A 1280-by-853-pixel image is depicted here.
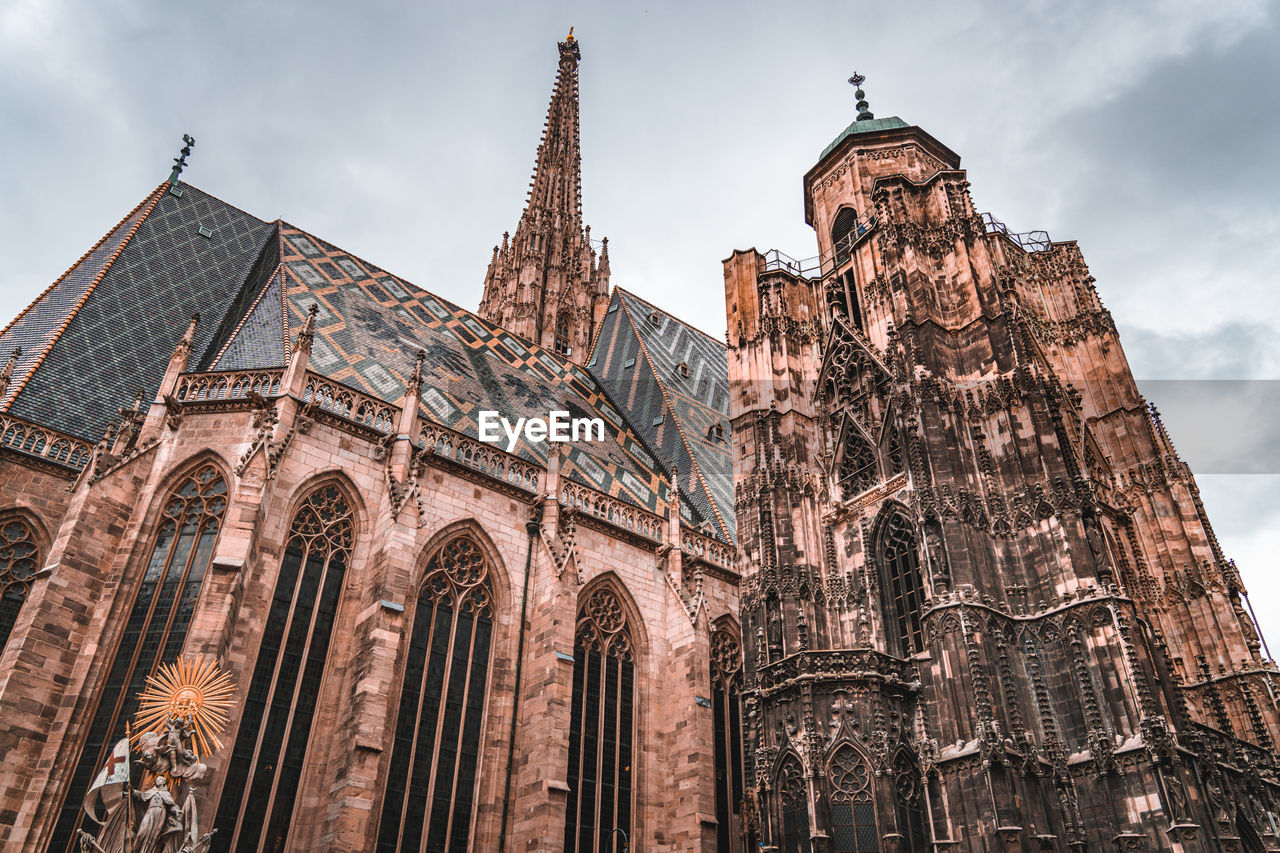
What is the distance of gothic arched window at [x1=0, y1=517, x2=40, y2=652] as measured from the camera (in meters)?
11.7

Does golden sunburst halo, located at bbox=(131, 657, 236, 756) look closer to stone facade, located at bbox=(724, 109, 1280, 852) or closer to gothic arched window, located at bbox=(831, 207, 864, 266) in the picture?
stone facade, located at bbox=(724, 109, 1280, 852)

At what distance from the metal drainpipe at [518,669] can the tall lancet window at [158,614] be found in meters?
4.72

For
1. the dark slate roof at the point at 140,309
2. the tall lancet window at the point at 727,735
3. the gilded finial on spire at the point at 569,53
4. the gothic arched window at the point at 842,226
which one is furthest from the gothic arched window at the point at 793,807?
the gilded finial on spire at the point at 569,53

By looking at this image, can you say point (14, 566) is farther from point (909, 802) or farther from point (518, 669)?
point (909, 802)

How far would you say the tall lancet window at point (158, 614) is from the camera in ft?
33.0

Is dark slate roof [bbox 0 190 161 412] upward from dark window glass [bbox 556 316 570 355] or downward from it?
downward

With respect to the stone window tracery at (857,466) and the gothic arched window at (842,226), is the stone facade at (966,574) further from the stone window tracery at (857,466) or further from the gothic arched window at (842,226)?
the gothic arched window at (842,226)

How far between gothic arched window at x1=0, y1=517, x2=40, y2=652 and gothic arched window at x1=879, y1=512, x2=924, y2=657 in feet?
38.7

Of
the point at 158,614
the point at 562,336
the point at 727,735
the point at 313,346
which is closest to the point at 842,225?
the point at 727,735

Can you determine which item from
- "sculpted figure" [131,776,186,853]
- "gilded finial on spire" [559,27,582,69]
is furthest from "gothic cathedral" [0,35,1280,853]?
"gilded finial on spire" [559,27,582,69]

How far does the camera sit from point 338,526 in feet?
42.9

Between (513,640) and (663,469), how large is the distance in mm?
7898

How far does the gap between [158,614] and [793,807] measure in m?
8.44

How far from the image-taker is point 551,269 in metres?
32.9
